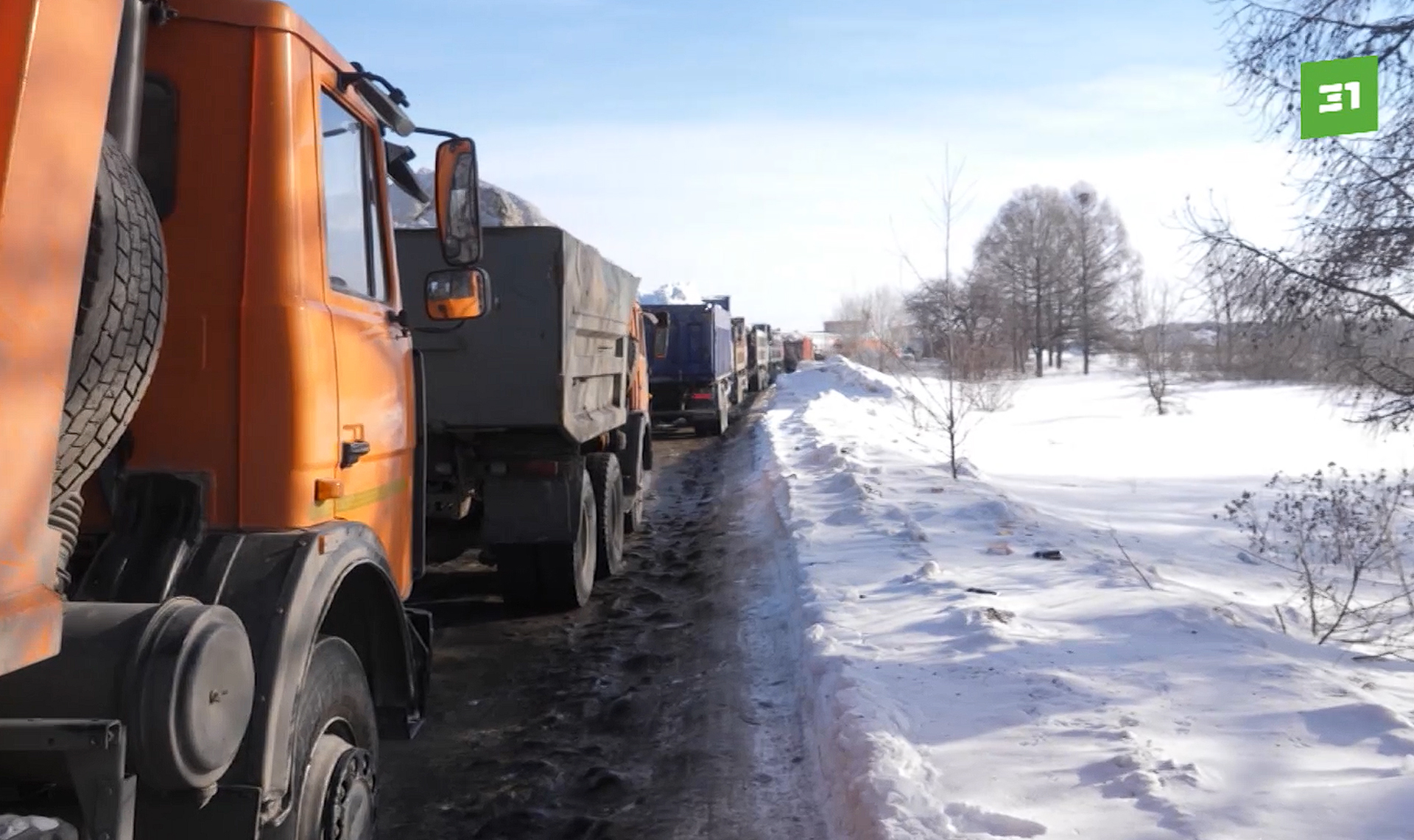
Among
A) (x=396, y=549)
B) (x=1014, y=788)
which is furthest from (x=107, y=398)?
(x=1014, y=788)

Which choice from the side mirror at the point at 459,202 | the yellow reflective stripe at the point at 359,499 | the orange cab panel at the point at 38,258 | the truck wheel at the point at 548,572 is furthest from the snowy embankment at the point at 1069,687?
the orange cab panel at the point at 38,258

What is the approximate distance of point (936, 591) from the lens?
771 centimetres

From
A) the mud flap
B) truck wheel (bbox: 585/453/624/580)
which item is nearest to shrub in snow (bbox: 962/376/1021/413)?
truck wheel (bbox: 585/453/624/580)

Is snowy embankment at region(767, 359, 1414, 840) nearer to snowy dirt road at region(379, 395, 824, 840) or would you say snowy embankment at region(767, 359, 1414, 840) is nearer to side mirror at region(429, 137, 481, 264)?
snowy dirt road at region(379, 395, 824, 840)

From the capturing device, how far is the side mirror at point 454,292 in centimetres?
440

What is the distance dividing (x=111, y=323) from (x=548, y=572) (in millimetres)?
5989

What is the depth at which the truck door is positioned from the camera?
3514 millimetres

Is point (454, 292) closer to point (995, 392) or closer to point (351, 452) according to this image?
point (351, 452)

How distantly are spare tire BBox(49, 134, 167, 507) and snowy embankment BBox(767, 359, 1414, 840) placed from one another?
2.97 metres

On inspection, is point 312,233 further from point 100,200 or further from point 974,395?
point 974,395

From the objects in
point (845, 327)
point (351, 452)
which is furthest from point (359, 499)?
point (845, 327)

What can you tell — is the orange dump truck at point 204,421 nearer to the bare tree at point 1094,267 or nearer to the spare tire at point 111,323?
the spare tire at point 111,323

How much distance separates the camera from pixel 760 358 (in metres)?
45.1

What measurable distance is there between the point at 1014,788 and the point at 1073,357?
257 feet
